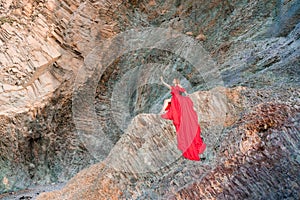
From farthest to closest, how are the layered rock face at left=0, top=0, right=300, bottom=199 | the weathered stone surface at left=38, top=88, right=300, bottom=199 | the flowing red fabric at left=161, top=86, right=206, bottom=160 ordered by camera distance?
1. the layered rock face at left=0, top=0, right=300, bottom=199
2. the flowing red fabric at left=161, top=86, right=206, bottom=160
3. the weathered stone surface at left=38, top=88, right=300, bottom=199

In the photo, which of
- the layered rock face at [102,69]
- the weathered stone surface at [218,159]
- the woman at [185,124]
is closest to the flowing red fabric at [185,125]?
the woman at [185,124]

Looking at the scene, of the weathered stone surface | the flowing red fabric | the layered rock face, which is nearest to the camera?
the weathered stone surface

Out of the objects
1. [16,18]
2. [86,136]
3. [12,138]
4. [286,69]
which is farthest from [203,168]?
[16,18]

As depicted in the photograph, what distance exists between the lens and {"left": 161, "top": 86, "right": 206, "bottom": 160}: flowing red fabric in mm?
6902

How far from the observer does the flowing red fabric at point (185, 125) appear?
22.6 feet

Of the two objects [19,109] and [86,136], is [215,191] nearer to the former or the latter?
[86,136]

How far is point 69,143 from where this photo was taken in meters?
14.8

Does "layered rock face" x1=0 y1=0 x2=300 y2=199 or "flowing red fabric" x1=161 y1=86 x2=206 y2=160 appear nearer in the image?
"flowing red fabric" x1=161 y1=86 x2=206 y2=160

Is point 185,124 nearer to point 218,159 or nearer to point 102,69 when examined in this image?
point 218,159

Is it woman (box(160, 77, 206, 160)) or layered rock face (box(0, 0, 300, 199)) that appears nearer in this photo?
woman (box(160, 77, 206, 160))

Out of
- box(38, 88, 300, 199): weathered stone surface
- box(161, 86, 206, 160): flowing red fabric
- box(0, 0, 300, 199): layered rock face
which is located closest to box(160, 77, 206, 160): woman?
box(161, 86, 206, 160): flowing red fabric

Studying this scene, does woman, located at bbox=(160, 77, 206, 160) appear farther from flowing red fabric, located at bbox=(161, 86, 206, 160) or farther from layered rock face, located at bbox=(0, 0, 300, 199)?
layered rock face, located at bbox=(0, 0, 300, 199)

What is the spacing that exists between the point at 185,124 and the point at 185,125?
25 millimetres

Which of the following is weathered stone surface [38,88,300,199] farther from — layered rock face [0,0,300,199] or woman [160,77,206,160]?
layered rock face [0,0,300,199]
